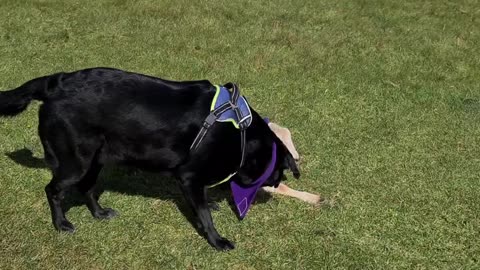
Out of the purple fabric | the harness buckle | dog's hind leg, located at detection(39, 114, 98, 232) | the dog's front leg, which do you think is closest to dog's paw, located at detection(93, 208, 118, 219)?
dog's hind leg, located at detection(39, 114, 98, 232)

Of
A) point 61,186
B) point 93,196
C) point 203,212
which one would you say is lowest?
point 93,196

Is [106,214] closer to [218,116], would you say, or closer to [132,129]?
[132,129]

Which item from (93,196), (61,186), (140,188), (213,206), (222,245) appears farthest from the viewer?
(140,188)

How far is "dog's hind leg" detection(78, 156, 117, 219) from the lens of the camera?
13.5 feet

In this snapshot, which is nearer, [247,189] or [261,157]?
[261,157]

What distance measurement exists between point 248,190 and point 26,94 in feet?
5.74

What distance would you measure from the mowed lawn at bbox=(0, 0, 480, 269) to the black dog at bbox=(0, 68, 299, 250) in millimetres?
573

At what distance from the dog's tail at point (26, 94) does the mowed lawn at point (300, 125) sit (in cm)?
95

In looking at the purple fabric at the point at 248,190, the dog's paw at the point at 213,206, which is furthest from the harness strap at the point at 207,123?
the dog's paw at the point at 213,206

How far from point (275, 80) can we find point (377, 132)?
5.41ft

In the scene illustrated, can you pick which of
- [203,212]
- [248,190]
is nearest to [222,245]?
[203,212]

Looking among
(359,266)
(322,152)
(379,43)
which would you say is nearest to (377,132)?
(322,152)

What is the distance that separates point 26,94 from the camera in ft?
12.3

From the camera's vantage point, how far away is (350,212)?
14.8 ft
